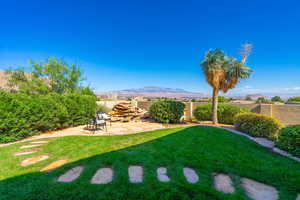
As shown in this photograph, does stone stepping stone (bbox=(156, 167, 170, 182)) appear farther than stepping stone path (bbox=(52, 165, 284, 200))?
Yes

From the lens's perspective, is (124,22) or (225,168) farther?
(124,22)

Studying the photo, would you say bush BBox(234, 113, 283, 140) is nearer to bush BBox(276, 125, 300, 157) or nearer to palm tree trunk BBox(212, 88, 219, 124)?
bush BBox(276, 125, 300, 157)

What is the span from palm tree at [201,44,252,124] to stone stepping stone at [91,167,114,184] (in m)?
7.67

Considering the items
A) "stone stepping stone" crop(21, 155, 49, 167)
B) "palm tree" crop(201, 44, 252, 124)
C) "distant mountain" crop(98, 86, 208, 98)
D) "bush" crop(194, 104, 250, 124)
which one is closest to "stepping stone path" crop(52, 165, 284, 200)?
"stone stepping stone" crop(21, 155, 49, 167)

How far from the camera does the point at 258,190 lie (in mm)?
2107

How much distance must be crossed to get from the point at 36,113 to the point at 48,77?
215 inches

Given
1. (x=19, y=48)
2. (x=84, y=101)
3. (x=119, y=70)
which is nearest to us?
(x=84, y=101)

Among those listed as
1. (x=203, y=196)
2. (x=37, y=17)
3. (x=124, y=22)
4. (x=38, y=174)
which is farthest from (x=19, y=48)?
(x=203, y=196)

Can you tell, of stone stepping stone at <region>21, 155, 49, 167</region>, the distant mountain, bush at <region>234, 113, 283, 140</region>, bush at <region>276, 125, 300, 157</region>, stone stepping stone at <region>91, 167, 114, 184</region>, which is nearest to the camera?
stone stepping stone at <region>91, 167, 114, 184</region>

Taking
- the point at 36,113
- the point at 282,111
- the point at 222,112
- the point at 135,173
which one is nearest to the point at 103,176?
the point at 135,173

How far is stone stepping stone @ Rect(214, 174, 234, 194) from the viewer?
2045mm

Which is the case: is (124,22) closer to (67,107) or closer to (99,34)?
(99,34)

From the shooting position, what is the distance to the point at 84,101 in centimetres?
764

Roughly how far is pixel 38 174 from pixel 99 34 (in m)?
12.9
